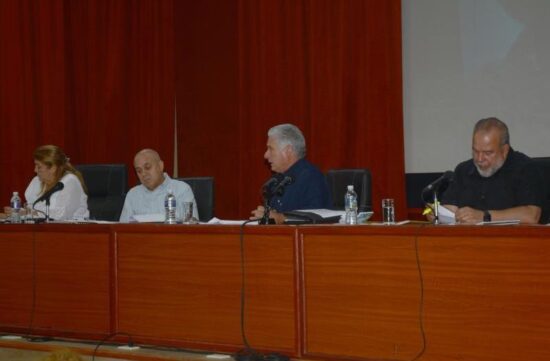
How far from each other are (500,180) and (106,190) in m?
2.32

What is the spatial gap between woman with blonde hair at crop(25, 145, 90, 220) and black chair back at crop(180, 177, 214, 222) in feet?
2.08

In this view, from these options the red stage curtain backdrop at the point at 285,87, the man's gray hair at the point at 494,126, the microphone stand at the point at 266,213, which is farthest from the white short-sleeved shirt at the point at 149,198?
the man's gray hair at the point at 494,126

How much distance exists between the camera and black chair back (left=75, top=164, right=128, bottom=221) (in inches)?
184

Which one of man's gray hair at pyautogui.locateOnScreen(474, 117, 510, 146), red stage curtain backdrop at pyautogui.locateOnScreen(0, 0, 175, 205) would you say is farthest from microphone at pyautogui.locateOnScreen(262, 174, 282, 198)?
red stage curtain backdrop at pyautogui.locateOnScreen(0, 0, 175, 205)

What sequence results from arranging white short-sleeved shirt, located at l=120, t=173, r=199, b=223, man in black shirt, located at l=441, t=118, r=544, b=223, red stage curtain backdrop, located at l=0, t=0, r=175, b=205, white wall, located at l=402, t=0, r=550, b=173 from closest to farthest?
man in black shirt, located at l=441, t=118, r=544, b=223 → white short-sleeved shirt, located at l=120, t=173, r=199, b=223 → white wall, located at l=402, t=0, r=550, b=173 → red stage curtain backdrop, located at l=0, t=0, r=175, b=205

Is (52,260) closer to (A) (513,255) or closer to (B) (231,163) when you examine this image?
(A) (513,255)

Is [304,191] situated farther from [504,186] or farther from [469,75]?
[469,75]

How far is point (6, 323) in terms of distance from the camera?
3787 millimetres

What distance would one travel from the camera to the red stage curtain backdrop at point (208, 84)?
5344mm

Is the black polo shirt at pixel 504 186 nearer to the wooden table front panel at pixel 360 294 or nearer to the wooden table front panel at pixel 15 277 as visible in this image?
the wooden table front panel at pixel 360 294

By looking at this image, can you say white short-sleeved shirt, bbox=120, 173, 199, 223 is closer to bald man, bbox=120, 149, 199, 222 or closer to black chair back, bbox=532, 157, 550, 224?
bald man, bbox=120, 149, 199, 222

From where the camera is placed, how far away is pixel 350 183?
4066 mm

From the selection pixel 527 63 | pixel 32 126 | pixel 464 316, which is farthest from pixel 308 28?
pixel 464 316

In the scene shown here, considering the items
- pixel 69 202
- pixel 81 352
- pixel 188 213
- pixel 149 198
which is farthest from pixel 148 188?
pixel 81 352
